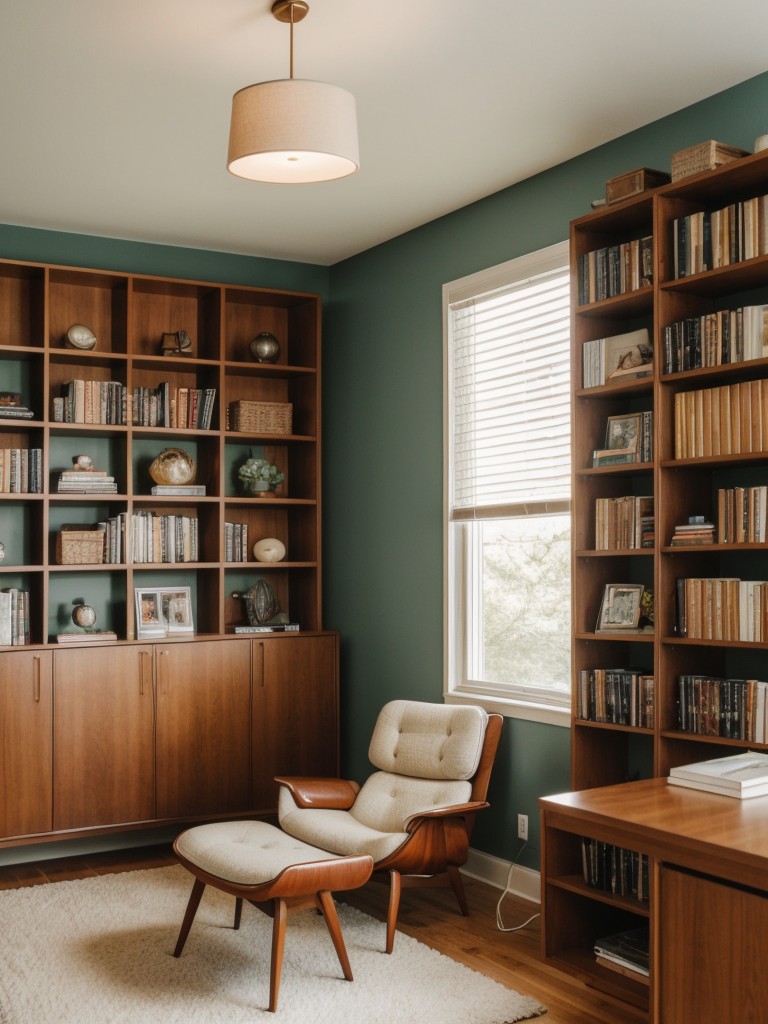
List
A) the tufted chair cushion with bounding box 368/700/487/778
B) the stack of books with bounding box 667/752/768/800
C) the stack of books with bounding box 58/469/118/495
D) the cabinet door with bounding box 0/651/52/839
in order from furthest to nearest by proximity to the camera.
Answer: the stack of books with bounding box 58/469/118/495 < the cabinet door with bounding box 0/651/52/839 < the tufted chair cushion with bounding box 368/700/487/778 < the stack of books with bounding box 667/752/768/800

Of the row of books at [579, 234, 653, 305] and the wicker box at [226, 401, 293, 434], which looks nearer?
the row of books at [579, 234, 653, 305]

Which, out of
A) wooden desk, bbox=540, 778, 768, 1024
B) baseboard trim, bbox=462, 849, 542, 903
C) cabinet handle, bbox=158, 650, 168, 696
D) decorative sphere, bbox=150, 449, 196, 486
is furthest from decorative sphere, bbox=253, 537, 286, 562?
wooden desk, bbox=540, 778, 768, 1024

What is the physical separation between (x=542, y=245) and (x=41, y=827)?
3.26 meters

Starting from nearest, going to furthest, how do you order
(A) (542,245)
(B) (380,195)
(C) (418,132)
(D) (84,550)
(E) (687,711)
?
(E) (687,711) → (C) (418,132) → (A) (542,245) → (B) (380,195) → (D) (84,550)

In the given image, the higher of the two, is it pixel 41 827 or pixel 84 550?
pixel 84 550

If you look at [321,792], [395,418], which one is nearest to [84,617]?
[321,792]

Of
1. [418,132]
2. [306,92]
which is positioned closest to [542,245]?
[418,132]

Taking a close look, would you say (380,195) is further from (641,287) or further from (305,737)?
(305,737)

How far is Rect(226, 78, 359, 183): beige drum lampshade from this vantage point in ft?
8.71

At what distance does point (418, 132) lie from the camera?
12.5 ft

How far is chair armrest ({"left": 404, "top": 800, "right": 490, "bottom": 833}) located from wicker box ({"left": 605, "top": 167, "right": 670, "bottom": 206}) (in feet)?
7.21

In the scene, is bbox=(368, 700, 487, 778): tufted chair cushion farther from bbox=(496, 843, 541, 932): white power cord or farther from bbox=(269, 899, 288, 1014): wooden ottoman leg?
bbox=(269, 899, 288, 1014): wooden ottoman leg

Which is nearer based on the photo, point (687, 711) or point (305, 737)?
point (687, 711)

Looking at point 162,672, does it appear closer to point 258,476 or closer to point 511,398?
point 258,476
